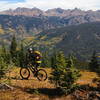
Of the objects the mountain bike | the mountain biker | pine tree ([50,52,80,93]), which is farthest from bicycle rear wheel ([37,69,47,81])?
pine tree ([50,52,80,93])

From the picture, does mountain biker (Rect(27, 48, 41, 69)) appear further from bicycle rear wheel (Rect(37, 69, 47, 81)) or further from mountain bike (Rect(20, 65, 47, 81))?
bicycle rear wheel (Rect(37, 69, 47, 81))

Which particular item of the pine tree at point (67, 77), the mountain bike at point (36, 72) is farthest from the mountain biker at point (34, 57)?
the pine tree at point (67, 77)

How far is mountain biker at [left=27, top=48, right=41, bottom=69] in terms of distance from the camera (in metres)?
18.1

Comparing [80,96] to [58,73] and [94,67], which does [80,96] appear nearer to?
[58,73]

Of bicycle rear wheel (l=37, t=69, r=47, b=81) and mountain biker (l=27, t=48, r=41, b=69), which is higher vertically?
mountain biker (l=27, t=48, r=41, b=69)

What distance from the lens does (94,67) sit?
80.8 metres

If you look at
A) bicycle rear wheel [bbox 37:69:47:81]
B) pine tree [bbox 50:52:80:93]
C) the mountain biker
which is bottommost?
bicycle rear wheel [bbox 37:69:47:81]

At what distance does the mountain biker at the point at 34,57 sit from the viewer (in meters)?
18.1

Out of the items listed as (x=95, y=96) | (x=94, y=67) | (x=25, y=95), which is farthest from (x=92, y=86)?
(x=94, y=67)

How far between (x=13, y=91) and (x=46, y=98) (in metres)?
2.78

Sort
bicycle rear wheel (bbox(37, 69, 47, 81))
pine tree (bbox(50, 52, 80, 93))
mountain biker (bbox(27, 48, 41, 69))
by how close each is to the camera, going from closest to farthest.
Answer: pine tree (bbox(50, 52, 80, 93)) → mountain biker (bbox(27, 48, 41, 69)) → bicycle rear wheel (bbox(37, 69, 47, 81))


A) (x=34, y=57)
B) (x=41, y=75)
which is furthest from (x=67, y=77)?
(x=41, y=75)

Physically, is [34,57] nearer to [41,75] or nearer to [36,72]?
[36,72]

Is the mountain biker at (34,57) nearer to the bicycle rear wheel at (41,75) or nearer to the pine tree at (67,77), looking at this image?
the bicycle rear wheel at (41,75)
